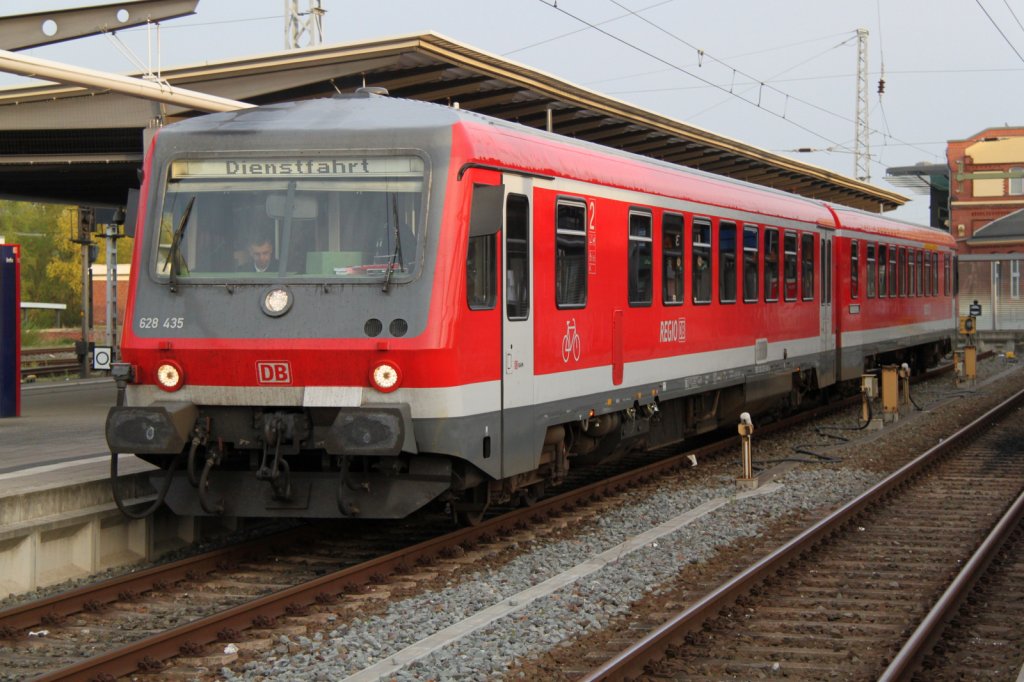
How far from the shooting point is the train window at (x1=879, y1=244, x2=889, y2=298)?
22578 millimetres

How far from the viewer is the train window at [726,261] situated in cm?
1462

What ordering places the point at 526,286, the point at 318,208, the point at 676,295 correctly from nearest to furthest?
the point at 318,208
the point at 526,286
the point at 676,295

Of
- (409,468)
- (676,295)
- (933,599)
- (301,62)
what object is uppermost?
(301,62)

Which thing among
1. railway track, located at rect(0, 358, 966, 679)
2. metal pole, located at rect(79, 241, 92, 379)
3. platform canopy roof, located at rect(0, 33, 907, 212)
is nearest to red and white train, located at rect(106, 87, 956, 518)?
railway track, located at rect(0, 358, 966, 679)

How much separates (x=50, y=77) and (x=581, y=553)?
5.87 meters

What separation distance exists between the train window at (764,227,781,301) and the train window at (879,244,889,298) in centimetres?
643

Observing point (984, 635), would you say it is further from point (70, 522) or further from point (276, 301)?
point (70, 522)

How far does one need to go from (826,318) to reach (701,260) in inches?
232

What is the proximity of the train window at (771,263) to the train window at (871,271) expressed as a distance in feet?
17.7

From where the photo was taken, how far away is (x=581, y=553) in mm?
10047

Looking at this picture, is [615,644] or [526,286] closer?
[615,644]

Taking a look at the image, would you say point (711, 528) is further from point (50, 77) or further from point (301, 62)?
point (301, 62)

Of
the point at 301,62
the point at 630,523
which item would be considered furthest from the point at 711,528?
the point at 301,62

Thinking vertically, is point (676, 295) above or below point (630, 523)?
above
